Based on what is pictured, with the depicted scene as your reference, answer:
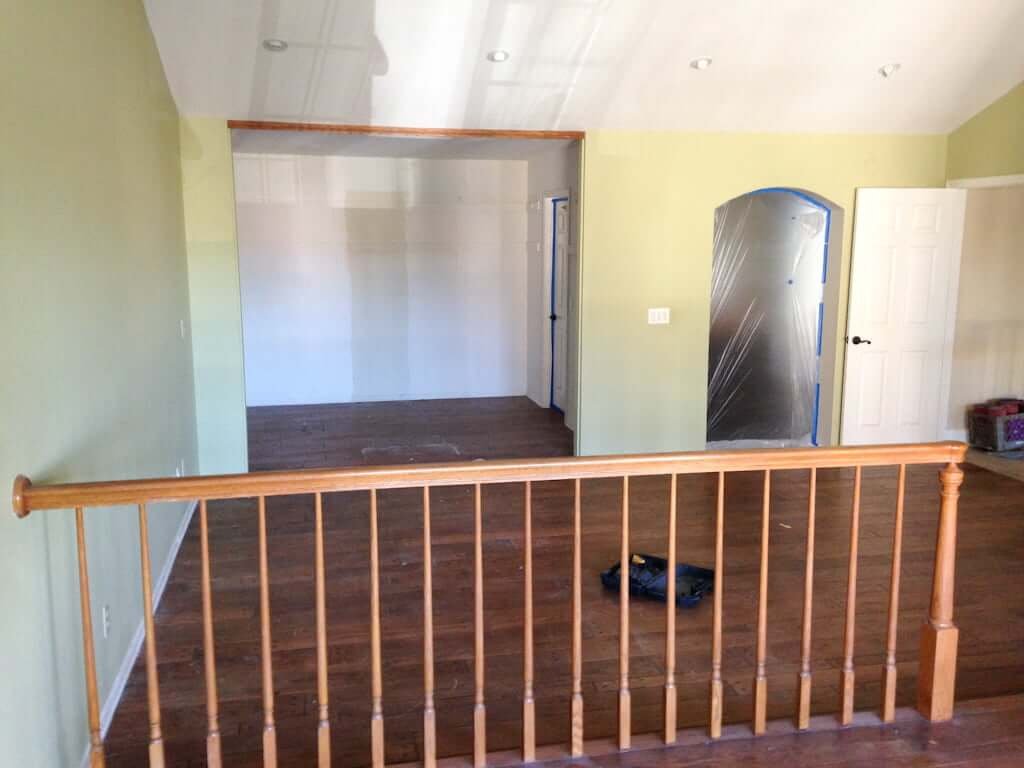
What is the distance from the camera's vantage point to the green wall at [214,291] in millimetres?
5098

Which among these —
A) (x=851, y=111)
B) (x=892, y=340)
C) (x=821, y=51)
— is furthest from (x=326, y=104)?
(x=892, y=340)

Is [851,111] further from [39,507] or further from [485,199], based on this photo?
[39,507]

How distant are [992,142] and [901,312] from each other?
49.1 inches

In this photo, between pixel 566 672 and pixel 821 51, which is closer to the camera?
pixel 566 672

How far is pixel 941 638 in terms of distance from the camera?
8.71 ft

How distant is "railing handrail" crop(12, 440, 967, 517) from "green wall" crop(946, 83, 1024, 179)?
156 inches

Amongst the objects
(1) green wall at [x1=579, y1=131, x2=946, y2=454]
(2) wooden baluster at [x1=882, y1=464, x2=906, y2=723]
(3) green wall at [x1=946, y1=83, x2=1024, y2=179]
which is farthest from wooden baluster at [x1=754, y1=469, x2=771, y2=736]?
(3) green wall at [x1=946, y1=83, x2=1024, y2=179]

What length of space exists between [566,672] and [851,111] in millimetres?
4312

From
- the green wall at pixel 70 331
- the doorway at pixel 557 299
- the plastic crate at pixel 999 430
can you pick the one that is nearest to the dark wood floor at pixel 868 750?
the green wall at pixel 70 331

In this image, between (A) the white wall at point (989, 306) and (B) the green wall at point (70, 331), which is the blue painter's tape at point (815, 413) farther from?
(B) the green wall at point (70, 331)

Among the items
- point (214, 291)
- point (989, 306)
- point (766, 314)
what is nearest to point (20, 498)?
point (214, 291)

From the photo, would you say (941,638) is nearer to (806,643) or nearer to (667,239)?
(806,643)

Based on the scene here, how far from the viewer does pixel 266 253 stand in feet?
26.1

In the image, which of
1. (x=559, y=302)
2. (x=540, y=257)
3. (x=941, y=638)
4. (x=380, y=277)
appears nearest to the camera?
(x=941, y=638)
